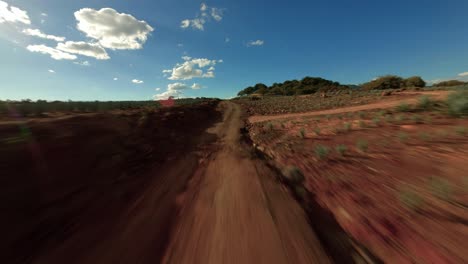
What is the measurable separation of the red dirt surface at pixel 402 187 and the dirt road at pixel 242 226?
0.98 m

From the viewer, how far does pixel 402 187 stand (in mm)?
3738

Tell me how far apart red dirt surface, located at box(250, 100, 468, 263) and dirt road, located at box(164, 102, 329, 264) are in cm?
98

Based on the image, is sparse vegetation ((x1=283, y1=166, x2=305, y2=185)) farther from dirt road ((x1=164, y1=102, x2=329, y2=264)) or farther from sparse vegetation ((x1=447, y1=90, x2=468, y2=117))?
sparse vegetation ((x1=447, y1=90, x2=468, y2=117))

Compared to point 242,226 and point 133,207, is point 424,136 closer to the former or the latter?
point 242,226

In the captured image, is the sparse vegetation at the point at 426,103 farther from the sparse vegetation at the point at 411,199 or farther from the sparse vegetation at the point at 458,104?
the sparse vegetation at the point at 411,199

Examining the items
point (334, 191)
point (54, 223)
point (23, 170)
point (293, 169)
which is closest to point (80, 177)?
point (23, 170)

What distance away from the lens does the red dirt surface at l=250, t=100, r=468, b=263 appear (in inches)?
102

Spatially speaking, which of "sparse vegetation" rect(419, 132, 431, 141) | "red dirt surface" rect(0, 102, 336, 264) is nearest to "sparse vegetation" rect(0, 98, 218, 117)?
"red dirt surface" rect(0, 102, 336, 264)

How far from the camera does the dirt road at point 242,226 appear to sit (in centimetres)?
252

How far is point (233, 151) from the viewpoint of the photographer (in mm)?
7578

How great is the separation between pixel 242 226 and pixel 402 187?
367cm

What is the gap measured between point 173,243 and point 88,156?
5.03 meters

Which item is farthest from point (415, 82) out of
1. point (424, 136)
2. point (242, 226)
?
point (242, 226)

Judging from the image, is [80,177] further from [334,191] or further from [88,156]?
[334,191]
